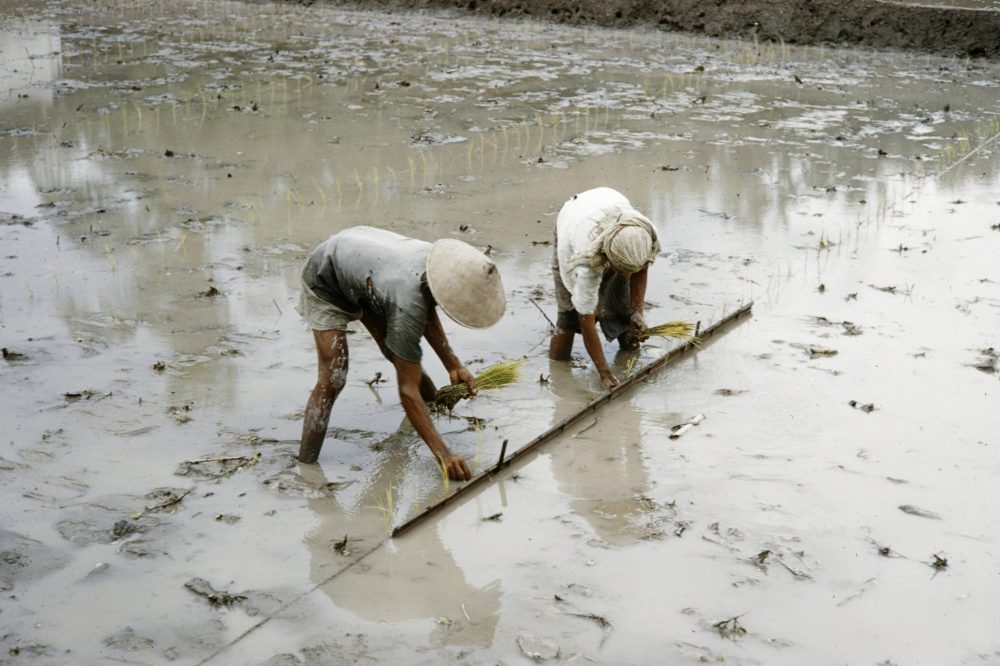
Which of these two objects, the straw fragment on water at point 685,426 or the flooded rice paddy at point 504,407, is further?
the straw fragment on water at point 685,426

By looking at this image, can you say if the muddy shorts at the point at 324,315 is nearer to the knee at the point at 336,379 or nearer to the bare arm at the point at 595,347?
the knee at the point at 336,379

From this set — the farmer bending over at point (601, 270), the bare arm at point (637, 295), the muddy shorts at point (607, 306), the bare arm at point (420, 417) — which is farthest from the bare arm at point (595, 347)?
the bare arm at point (420, 417)

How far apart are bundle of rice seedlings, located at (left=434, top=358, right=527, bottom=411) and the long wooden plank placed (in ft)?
1.08

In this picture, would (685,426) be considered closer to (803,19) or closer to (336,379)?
(336,379)

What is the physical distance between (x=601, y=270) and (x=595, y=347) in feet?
1.21

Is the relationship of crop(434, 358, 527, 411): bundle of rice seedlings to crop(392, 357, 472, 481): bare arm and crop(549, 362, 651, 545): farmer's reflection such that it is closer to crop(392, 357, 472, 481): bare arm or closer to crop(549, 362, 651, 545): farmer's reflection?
crop(549, 362, 651, 545): farmer's reflection

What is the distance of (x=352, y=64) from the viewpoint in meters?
12.1

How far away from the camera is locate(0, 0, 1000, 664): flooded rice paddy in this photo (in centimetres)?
324

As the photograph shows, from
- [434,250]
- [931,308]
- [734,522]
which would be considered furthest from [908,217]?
[434,250]

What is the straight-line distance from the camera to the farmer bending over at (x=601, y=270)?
14.1 feet

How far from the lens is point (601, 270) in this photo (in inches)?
175

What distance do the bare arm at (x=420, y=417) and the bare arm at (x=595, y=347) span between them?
0.91 metres

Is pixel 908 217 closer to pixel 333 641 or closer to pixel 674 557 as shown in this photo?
pixel 674 557

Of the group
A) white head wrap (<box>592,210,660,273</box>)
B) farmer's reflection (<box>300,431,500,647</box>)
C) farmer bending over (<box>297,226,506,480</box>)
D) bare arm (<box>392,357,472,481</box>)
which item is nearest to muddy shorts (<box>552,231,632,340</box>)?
white head wrap (<box>592,210,660,273</box>)
